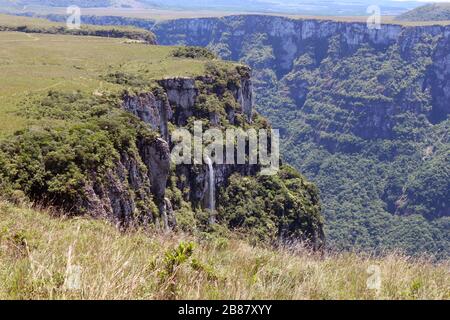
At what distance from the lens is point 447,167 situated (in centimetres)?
13075

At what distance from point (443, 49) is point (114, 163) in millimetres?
167952

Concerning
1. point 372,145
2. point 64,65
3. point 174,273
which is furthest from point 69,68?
point 372,145

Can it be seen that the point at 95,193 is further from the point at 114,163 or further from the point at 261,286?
the point at 261,286

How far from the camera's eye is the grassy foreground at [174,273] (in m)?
4.78

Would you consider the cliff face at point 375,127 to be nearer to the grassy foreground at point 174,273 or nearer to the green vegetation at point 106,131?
the green vegetation at point 106,131

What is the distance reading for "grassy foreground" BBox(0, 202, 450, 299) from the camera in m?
4.78

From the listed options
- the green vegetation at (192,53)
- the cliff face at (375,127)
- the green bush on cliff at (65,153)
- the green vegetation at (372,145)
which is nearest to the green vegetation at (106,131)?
the green bush on cliff at (65,153)

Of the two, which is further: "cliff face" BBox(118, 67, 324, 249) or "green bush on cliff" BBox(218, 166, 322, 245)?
"green bush on cliff" BBox(218, 166, 322, 245)

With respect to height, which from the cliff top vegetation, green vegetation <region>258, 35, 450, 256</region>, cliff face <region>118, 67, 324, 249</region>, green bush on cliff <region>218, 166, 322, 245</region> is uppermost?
the cliff top vegetation

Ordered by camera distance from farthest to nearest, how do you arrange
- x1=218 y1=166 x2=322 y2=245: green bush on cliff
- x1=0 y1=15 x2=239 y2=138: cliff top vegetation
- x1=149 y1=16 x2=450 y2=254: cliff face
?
x1=149 y1=16 x2=450 y2=254: cliff face
x1=218 y1=166 x2=322 y2=245: green bush on cliff
x1=0 y1=15 x2=239 y2=138: cliff top vegetation

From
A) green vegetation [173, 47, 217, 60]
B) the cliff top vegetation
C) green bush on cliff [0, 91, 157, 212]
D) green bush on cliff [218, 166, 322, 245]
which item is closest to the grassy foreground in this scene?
green bush on cliff [0, 91, 157, 212]

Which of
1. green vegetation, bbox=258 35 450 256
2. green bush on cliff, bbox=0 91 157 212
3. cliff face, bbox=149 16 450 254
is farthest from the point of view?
cliff face, bbox=149 16 450 254

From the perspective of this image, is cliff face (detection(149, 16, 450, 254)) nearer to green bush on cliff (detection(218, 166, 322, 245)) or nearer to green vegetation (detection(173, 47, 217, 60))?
green vegetation (detection(173, 47, 217, 60))

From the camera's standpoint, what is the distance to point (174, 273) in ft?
17.4
